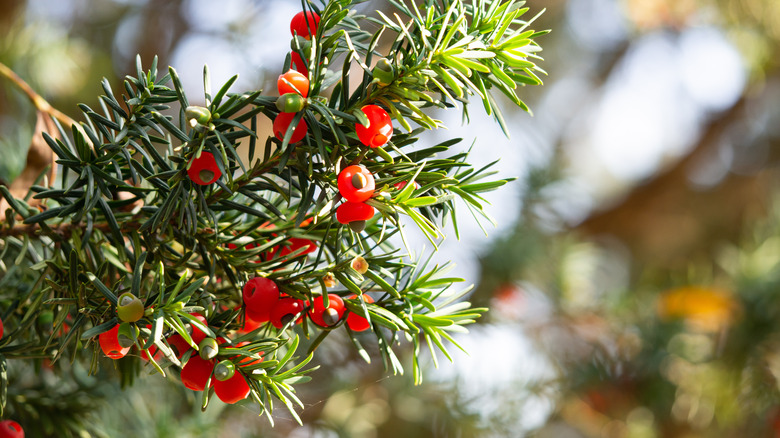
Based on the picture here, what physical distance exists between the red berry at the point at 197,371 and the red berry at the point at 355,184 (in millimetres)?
113

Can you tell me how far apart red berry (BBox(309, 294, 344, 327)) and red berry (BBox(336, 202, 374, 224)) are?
51 millimetres

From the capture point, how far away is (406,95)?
296 millimetres

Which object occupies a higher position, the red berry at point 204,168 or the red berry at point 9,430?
the red berry at point 204,168

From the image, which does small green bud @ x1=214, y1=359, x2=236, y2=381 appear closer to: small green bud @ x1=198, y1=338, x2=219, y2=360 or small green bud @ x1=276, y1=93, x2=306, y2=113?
small green bud @ x1=198, y1=338, x2=219, y2=360

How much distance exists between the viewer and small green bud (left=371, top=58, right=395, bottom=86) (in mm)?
288

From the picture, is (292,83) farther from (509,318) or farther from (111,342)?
(509,318)

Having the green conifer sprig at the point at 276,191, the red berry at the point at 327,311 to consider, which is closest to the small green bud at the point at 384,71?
the green conifer sprig at the point at 276,191

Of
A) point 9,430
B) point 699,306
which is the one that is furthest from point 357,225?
point 699,306

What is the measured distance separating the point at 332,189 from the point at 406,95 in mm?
64

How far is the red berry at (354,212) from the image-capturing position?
0.94ft

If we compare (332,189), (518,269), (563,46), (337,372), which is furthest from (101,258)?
(563,46)

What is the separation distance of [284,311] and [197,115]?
0.36 feet

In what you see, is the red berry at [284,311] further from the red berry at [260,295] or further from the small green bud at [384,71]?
the small green bud at [384,71]

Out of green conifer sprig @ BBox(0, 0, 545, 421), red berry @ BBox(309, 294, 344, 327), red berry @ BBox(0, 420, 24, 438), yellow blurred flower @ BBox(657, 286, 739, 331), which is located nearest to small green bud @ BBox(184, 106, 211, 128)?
green conifer sprig @ BBox(0, 0, 545, 421)
